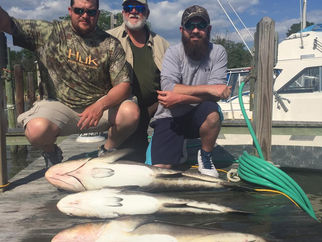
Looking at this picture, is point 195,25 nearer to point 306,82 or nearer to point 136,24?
point 136,24

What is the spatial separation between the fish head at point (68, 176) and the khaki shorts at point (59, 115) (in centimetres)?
55

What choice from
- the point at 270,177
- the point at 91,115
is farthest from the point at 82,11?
the point at 270,177

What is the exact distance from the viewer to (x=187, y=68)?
3043 millimetres

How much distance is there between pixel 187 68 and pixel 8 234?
2.10 meters

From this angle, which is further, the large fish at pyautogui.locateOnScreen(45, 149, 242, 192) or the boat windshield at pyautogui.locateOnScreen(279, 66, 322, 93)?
the boat windshield at pyautogui.locateOnScreen(279, 66, 322, 93)

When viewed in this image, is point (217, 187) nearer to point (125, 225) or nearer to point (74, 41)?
point (125, 225)

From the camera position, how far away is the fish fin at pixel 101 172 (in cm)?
246

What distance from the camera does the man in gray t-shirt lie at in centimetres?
286

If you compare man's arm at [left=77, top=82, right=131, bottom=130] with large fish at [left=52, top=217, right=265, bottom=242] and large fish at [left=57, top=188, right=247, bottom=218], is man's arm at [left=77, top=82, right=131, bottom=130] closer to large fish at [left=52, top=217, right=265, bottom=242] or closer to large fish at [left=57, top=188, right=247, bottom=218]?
large fish at [left=57, top=188, right=247, bottom=218]

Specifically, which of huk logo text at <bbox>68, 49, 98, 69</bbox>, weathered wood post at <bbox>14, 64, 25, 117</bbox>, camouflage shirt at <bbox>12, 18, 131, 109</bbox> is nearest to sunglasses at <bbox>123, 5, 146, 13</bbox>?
camouflage shirt at <bbox>12, 18, 131, 109</bbox>

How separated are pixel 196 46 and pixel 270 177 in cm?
141

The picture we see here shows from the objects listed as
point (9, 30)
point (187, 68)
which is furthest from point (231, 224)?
point (9, 30)

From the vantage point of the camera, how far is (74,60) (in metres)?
2.99

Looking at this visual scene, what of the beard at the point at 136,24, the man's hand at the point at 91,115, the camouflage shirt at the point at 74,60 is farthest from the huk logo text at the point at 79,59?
the beard at the point at 136,24
